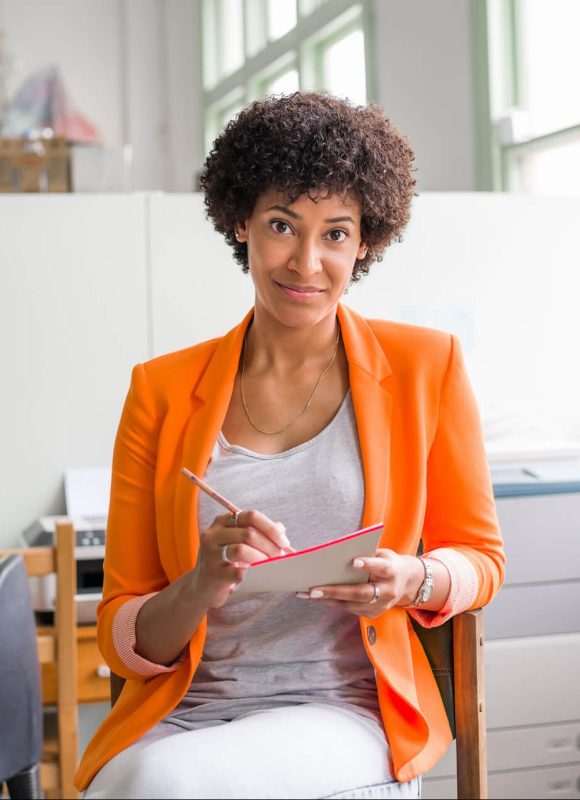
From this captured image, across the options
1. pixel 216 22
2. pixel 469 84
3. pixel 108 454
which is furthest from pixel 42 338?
pixel 216 22

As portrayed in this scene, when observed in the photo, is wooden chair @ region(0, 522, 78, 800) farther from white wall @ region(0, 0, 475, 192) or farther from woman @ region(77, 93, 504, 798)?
white wall @ region(0, 0, 475, 192)

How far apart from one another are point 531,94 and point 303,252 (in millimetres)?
2342

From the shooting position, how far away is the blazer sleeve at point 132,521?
1440 millimetres

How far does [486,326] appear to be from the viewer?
3000 millimetres

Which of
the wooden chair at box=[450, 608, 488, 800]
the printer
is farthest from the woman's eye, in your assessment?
the printer

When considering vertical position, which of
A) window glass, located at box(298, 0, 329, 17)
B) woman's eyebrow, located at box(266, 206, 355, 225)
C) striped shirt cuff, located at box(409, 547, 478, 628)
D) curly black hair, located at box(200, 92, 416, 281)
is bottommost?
striped shirt cuff, located at box(409, 547, 478, 628)

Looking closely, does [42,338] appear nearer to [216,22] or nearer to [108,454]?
[108,454]

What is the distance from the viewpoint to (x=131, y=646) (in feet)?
4.54

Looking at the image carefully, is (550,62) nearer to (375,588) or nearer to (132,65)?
(375,588)

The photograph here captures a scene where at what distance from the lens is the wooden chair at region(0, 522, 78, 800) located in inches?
86.6

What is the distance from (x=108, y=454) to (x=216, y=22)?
479 centimetres

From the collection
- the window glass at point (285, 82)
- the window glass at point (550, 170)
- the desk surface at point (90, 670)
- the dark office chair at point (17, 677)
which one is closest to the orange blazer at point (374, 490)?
the dark office chair at point (17, 677)

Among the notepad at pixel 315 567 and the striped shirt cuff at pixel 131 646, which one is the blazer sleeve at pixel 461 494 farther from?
the striped shirt cuff at pixel 131 646

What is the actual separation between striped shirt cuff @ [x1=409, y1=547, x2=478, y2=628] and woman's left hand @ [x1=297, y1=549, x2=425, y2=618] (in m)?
0.07
